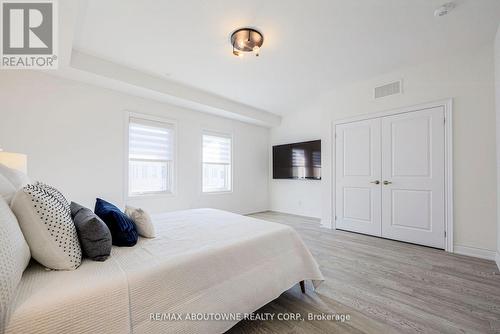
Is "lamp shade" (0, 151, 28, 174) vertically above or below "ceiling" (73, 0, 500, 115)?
below

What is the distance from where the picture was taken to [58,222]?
3.59 feet

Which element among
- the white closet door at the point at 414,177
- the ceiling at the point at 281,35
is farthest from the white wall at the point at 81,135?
the white closet door at the point at 414,177

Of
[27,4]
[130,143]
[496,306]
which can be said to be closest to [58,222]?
[27,4]

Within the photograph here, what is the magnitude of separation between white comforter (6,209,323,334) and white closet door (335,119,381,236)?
237 centimetres

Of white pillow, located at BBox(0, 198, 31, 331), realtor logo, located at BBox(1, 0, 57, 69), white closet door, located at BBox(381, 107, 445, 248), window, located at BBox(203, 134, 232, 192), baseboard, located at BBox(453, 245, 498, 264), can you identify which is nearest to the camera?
white pillow, located at BBox(0, 198, 31, 331)

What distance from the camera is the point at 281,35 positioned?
260 centimetres

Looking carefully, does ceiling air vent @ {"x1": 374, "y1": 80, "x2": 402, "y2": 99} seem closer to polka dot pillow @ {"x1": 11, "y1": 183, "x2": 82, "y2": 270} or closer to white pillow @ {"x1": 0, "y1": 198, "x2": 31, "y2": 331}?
polka dot pillow @ {"x1": 11, "y1": 183, "x2": 82, "y2": 270}

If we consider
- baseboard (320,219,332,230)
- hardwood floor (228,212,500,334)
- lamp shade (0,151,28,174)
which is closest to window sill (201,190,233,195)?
baseboard (320,219,332,230)

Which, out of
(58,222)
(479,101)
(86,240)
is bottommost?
(86,240)

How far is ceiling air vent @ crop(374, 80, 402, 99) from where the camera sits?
11.3 ft

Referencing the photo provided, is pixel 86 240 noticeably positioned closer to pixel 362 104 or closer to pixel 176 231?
pixel 176 231

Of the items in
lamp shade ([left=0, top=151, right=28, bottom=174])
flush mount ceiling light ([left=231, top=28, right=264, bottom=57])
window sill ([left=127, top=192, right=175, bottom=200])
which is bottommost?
window sill ([left=127, top=192, right=175, bottom=200])

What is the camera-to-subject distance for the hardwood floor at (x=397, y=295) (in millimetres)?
1533

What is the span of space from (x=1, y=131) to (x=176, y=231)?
2779mm
